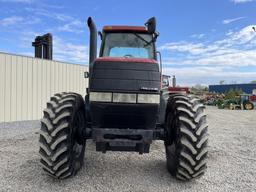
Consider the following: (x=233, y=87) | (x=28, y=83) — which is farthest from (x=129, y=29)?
(x=233, y=87)

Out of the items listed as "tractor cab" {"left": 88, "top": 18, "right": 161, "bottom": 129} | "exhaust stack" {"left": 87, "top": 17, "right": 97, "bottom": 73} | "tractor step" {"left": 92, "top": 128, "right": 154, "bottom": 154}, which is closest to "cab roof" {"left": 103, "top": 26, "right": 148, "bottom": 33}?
"exhaust stack" {"left": 87, "top": 17, "right": 97, "bottom": 73}

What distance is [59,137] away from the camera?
4.02m

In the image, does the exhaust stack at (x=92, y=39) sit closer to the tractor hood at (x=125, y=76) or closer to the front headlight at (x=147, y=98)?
the tractor hood at (x=125, y=76)

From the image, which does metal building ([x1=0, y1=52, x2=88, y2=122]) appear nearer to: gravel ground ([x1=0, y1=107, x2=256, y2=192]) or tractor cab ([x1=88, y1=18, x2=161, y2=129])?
gravel ground ([x1=0, y1=107, x2=256, y2=192])

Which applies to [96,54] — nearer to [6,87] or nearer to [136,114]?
[136,114]

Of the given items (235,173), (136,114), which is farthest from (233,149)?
(136,114)

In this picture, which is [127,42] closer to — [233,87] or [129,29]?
[129,29]

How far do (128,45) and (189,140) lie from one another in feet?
6.95

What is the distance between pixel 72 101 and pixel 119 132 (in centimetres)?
91

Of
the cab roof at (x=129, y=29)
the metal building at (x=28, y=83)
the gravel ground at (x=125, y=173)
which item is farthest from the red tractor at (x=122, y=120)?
the metal building at (x=28, y=83)

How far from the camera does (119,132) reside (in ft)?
13.4

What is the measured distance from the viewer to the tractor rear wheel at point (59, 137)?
4.01m

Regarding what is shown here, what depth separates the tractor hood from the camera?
13.1 ft

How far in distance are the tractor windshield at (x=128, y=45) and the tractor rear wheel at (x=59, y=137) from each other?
4.36ft
